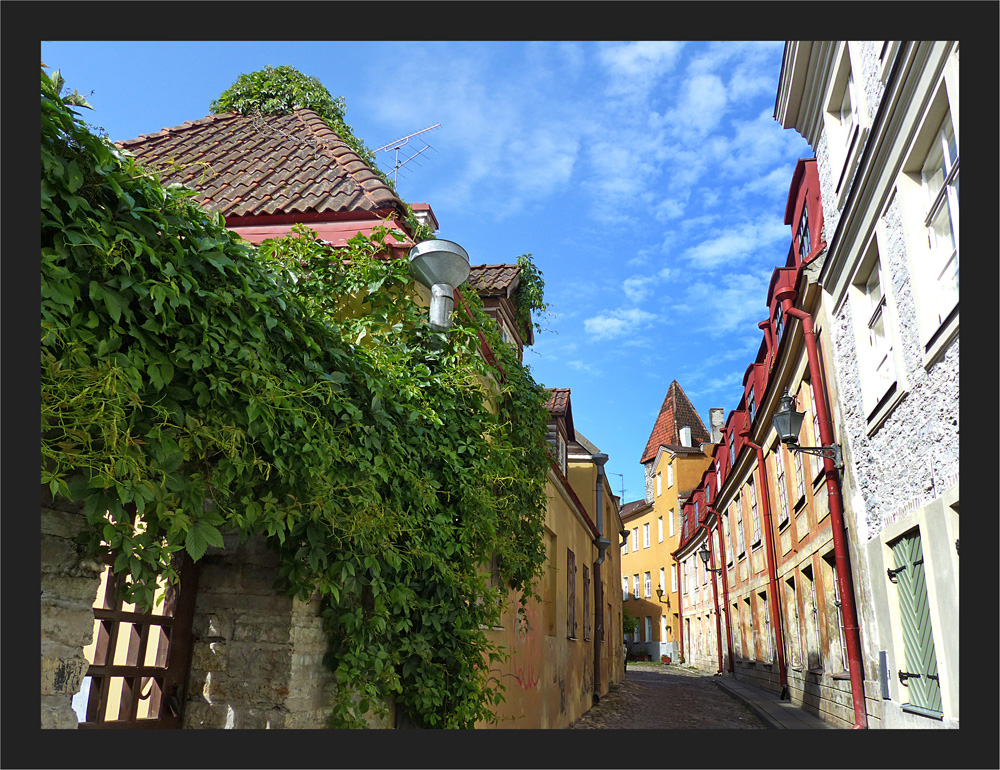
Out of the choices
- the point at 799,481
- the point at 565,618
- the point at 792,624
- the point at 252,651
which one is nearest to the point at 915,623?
the point at 252,651

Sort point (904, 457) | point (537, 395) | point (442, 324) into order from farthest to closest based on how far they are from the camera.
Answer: point (537, 395)
point (904, 457)
point (442, 324)

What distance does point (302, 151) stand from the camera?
827 cm

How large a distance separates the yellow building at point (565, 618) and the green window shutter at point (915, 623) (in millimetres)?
3596

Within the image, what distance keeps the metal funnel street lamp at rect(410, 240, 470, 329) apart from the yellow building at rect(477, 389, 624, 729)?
3.13 m

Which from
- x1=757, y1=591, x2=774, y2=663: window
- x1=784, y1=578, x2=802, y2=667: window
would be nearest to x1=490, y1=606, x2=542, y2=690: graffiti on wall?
x1=784, y1=578, x2=802, y2=667: window

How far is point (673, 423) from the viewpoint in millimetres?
41719

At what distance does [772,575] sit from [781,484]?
2391 millimetres

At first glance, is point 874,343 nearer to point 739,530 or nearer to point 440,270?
point 440,270

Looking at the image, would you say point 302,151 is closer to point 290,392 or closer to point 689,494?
point 290,392

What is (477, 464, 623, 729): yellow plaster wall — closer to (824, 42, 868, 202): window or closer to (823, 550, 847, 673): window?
(823, 550, 847, 673): window

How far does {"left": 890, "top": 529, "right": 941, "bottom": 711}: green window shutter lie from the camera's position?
5.60 meters

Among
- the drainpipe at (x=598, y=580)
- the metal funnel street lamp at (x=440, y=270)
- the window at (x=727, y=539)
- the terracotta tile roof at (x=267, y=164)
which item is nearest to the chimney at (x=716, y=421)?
the window at (x=727, y=539)
